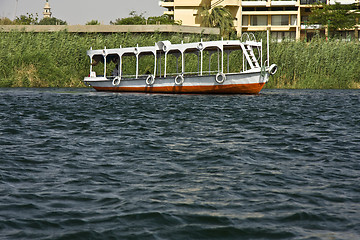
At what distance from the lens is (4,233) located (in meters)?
4.95

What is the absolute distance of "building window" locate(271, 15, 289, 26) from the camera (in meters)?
83.4

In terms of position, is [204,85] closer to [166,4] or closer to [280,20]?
[280,20]

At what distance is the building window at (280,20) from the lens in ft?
274

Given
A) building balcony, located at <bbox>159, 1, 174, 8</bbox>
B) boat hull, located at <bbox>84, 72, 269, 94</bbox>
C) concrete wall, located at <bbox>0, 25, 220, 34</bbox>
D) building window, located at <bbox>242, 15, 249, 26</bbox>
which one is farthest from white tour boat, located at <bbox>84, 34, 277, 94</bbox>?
building balcony, located at <bbox>159, 1, 174, 8</bbox>

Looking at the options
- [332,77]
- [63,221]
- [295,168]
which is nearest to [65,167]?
[63,221]

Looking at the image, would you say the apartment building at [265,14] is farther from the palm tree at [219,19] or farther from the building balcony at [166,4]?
the palm tree at [219,19]

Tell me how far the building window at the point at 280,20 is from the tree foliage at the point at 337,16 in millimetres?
8239

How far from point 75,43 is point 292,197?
31.3 m

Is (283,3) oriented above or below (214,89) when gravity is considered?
above

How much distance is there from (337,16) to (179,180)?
70.1m

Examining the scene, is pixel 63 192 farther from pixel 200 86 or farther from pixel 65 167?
pixel 200 86

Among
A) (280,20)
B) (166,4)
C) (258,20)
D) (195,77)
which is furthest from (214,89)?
(166,4)

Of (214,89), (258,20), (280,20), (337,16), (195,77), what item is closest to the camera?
(214,89)

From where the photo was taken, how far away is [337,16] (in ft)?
236
